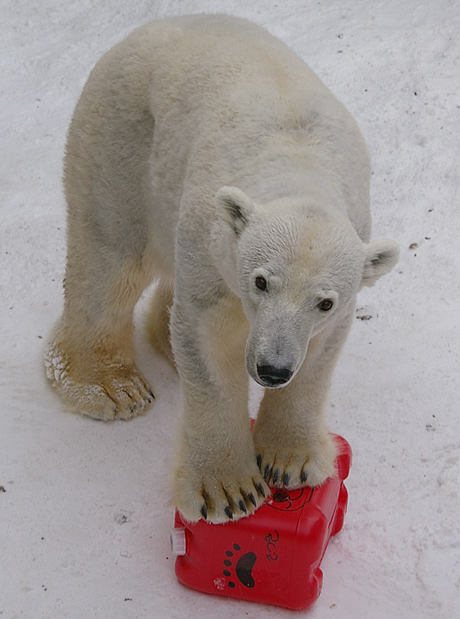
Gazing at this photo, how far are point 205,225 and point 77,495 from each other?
4.57ft

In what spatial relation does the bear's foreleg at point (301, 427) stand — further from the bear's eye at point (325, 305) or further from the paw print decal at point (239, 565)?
the bear's eye at point (325, 305)

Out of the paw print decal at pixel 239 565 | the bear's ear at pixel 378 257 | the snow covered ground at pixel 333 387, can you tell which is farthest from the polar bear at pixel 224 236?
the snow covered ground at pixel 333 387

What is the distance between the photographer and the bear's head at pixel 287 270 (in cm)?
207

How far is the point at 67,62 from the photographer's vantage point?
19.9 ft

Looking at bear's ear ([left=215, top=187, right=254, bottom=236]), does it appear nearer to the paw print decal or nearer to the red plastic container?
the red plastic container

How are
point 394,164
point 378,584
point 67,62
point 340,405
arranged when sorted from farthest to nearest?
point 67,62 → point 394,164 → point 340,405 → point 378,584

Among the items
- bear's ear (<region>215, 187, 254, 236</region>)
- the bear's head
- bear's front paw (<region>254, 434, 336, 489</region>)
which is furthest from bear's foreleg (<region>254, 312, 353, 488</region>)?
bear's ear (<region>215, 187, 254, 236</region>)

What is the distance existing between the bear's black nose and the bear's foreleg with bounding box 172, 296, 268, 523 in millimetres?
535

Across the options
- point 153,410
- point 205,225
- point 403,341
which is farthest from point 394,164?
point 205,225

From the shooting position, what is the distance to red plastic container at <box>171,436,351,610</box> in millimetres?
2629

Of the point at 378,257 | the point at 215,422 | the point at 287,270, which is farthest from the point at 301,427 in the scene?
the point at 287,270

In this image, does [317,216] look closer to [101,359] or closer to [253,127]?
[253,127]

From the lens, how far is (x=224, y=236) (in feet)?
7.75

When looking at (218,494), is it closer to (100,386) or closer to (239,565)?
(239,565)
